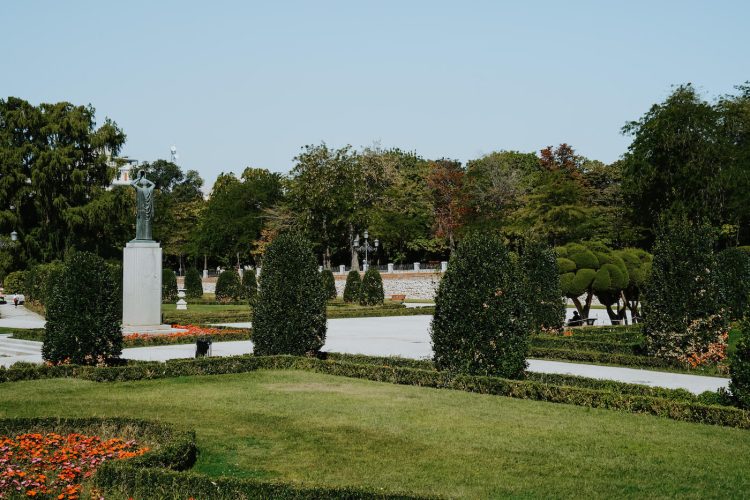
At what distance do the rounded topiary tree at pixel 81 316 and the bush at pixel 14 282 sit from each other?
36.7 meters

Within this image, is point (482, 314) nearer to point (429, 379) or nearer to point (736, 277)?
point (429, 379)

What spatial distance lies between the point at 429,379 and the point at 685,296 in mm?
6139

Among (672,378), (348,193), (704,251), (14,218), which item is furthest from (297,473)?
(348,193)

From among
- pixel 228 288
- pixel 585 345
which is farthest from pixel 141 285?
pixel 228 288

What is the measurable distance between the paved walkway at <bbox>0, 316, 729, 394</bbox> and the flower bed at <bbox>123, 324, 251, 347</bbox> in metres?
0.38

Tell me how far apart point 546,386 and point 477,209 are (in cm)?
5361

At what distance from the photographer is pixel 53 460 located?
8281 millimetres

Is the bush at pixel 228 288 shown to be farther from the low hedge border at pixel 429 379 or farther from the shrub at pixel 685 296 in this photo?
the shrub at pixel 685 296

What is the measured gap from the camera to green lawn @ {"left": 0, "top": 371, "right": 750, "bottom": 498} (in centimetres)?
761

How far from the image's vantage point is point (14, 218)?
2007 inches

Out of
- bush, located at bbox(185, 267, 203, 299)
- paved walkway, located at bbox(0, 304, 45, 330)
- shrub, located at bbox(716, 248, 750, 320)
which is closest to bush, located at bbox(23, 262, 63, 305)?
paved walkway, located at bbox(0, 304, 45, 330)

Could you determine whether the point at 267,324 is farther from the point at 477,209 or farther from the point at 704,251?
the point at 477,209

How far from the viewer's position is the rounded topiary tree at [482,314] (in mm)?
13470

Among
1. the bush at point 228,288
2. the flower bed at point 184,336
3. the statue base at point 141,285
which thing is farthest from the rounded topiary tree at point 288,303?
the bush at point 228,288
